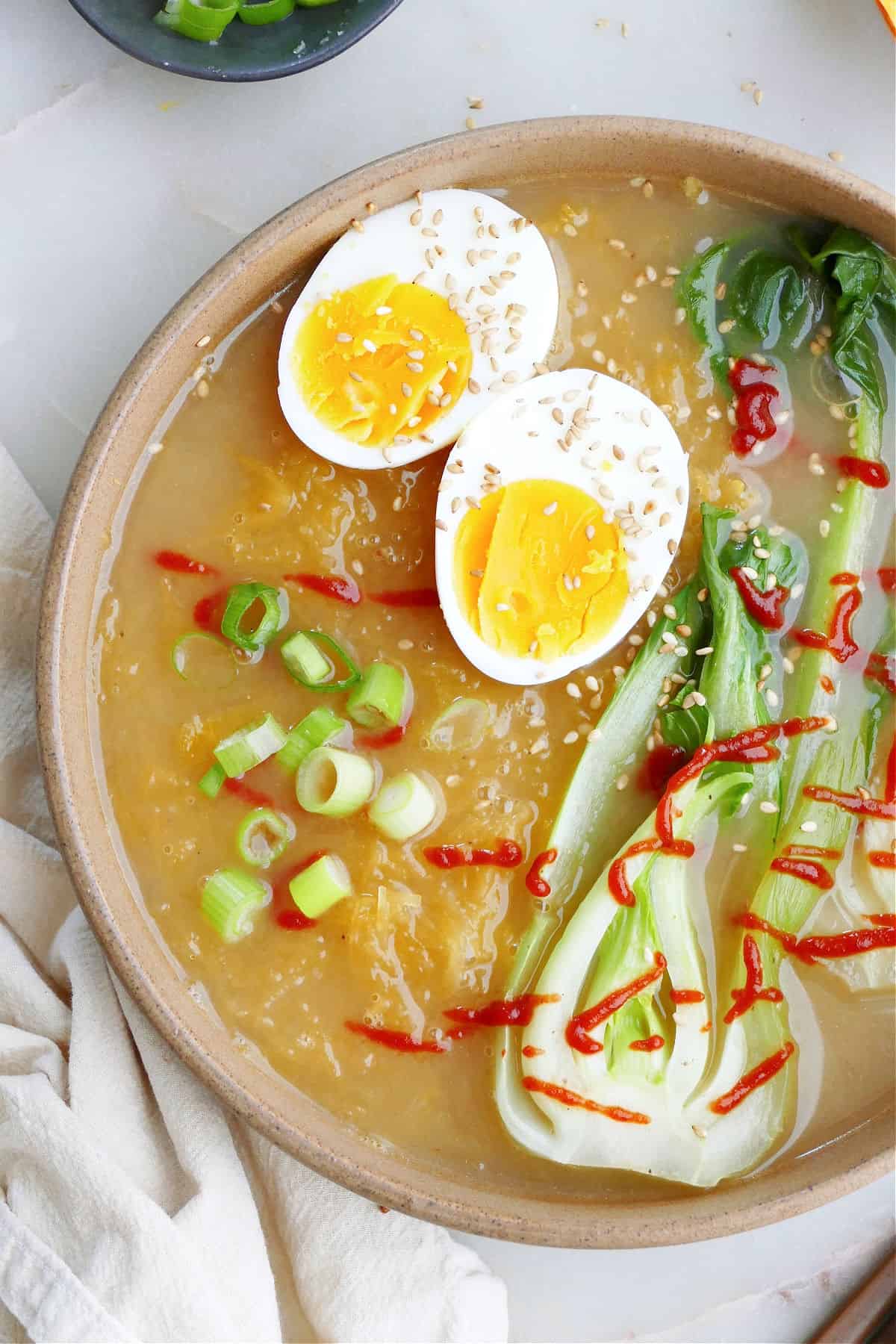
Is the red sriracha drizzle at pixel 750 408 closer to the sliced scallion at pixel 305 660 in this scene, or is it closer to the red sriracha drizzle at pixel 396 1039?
the sliced scallion at pixel 305 660

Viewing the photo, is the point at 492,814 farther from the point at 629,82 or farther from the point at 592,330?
the point at 629,82

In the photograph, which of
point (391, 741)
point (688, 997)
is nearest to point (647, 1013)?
point (688, 997)

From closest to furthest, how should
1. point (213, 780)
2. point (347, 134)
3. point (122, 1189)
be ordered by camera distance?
point (122, 1189)
point (213, 780)
point (347, 134)

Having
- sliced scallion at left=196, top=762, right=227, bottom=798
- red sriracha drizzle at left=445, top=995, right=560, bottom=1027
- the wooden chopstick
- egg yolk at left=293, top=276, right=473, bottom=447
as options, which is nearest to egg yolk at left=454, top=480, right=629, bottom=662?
egg yolk at left=293, top=276, right=473, bottom=447

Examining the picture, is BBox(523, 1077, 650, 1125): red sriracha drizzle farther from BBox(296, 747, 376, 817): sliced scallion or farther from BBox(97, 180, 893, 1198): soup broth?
BBox(296, 747, 376, 817): sliced scallion

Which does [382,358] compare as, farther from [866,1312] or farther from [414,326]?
[866,1312]

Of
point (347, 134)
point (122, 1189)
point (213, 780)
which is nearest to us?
point (122, 1189)
